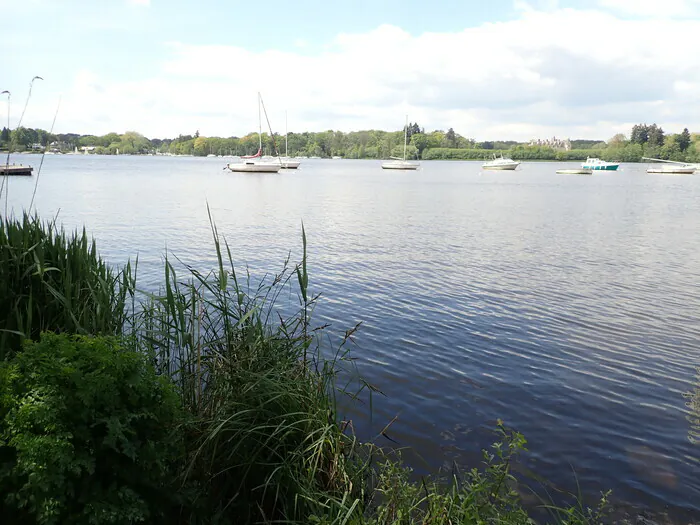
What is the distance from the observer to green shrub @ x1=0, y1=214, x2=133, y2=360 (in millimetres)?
4719

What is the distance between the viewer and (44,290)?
17.0 ft

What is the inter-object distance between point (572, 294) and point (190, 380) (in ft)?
37.0

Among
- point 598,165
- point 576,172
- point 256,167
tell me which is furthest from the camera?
point 598,165

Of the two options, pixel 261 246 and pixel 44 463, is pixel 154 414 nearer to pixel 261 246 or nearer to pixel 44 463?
pixel 44 463

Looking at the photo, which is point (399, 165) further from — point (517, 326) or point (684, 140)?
point (517, 326)

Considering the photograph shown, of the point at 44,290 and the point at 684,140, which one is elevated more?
the point at 684,140

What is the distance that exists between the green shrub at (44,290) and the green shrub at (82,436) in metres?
1.66

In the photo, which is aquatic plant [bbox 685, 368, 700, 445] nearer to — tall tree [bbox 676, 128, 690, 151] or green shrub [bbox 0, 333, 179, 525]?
green shrub [bbox 0, 333, 179, 525]

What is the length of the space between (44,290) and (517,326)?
8.53 m

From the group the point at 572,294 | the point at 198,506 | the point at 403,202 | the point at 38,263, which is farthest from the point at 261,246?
the point at 403,202

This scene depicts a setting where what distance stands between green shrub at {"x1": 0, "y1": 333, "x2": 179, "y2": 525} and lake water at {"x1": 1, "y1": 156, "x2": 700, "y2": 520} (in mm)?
3577

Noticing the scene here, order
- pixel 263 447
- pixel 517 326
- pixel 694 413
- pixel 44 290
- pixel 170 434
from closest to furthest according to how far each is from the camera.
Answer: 1. pixel 170 434
2. pixel 263 447
3. pixel 44 290
4. pixel 694 413
5. pixel 517 326

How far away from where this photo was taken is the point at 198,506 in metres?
3.47

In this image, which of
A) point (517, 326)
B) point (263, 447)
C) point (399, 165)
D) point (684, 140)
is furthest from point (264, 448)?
point (684, 140)
